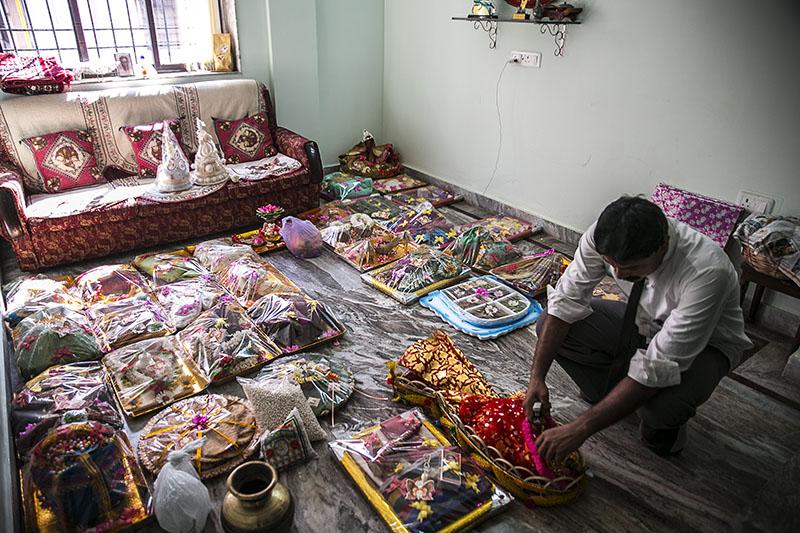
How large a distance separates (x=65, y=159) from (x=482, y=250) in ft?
9.05

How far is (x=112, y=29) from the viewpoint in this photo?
154 inches

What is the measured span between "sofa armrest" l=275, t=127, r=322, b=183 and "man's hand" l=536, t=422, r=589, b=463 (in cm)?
278

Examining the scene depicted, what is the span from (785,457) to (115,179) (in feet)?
13.2

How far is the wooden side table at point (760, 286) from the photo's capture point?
248 cm

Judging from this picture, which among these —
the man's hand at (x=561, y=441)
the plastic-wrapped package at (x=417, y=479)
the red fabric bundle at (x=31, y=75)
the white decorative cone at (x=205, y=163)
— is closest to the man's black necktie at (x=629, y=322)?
the man's hand at (x=561, y=441)

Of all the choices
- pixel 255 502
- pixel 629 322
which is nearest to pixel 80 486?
pixel 255 502

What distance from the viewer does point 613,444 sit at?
2.04 m

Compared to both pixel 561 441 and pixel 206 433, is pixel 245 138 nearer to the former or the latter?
pixel 206 433

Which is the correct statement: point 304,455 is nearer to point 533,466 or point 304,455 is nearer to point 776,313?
point 533,466

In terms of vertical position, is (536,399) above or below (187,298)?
above

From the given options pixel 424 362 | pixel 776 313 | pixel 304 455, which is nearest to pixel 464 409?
pixel 424 362

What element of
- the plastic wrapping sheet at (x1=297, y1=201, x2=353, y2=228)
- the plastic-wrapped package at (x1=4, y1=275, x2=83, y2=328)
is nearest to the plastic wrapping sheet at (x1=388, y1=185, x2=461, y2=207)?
the plastic wrapping sheet at (x1=297, y1=201, x2=353, y2=228)

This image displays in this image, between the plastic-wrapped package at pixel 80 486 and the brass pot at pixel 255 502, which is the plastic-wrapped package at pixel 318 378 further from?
the plastic-wrapped package at pixel 80 486

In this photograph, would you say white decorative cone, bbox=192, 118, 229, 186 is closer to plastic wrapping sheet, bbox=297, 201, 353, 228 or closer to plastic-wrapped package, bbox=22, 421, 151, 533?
plastic wrapping sheet, bbox=297, 201, 353, 228
